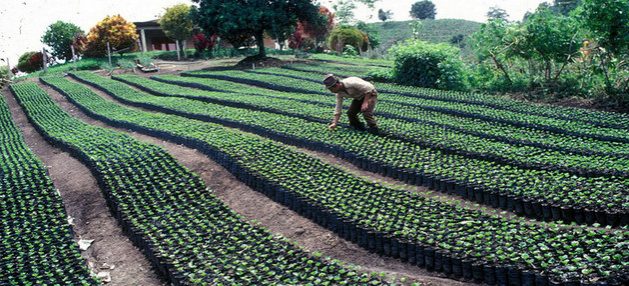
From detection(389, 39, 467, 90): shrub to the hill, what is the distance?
3521cm

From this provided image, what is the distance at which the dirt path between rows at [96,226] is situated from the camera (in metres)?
6.73

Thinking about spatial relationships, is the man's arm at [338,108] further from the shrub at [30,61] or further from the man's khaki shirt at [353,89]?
the shrub at [30,61]

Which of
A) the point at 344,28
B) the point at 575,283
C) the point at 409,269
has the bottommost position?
the point at 409,269

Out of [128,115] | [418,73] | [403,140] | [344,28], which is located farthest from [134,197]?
[344,28]

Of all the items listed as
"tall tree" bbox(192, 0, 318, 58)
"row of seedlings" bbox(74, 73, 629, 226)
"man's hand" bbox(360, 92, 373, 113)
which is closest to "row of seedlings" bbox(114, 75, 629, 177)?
"row of seedlings" bbox(74, 73, 629, 226)

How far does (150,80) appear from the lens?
25.0m

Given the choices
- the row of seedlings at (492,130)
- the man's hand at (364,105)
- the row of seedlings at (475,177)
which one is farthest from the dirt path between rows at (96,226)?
the row of seedlings at (492,130)

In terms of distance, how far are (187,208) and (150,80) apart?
18.3 meters

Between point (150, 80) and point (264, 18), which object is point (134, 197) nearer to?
point (150, 80)

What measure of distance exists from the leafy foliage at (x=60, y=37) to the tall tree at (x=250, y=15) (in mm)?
14460

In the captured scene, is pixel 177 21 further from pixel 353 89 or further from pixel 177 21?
pixel 353 89

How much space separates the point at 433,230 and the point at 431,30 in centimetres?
5666

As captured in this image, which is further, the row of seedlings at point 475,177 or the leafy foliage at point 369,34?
the leafy foliage at point 369,34

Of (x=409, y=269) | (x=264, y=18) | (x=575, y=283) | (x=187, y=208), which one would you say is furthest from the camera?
(x=264, y=18)
